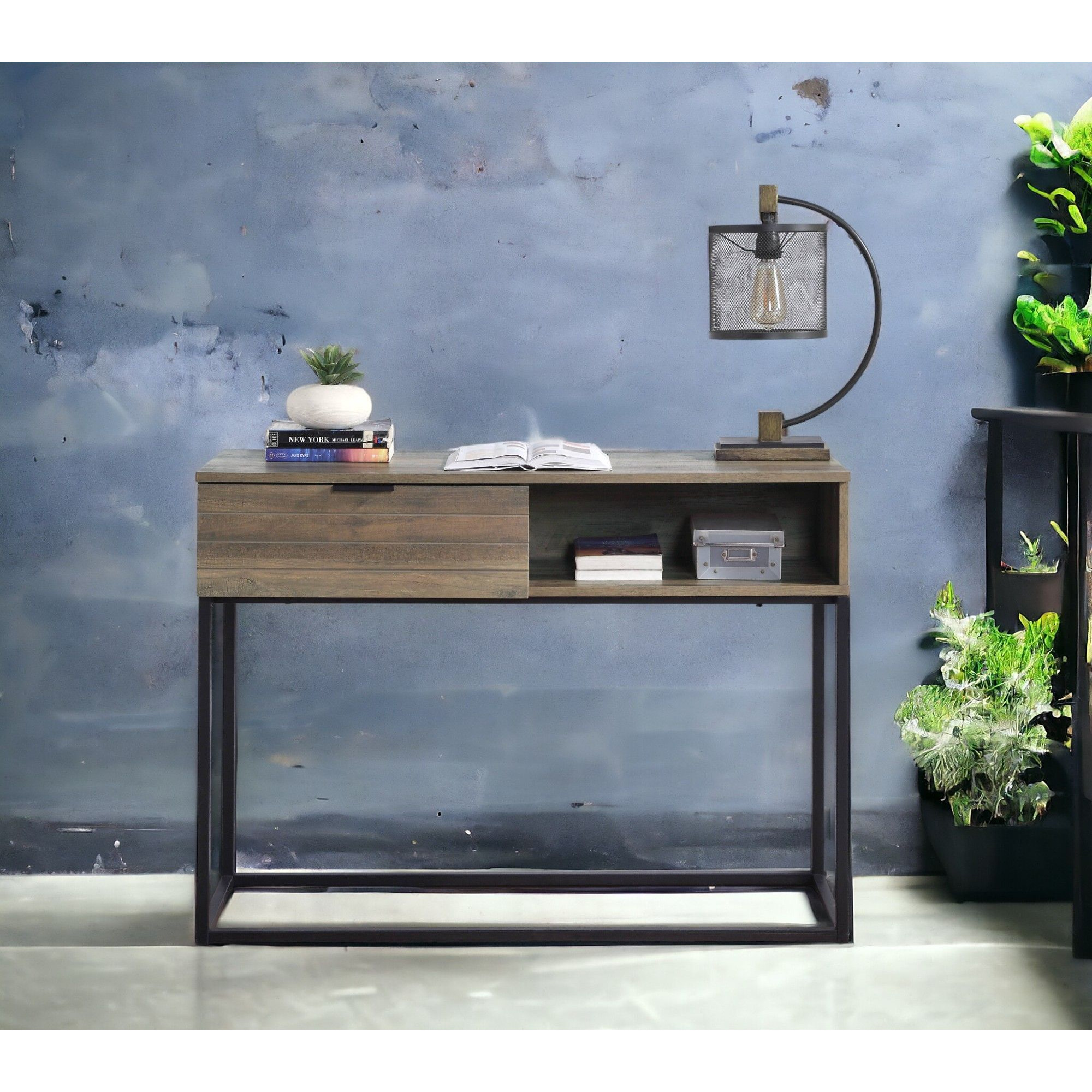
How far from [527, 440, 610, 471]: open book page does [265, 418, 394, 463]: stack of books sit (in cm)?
35

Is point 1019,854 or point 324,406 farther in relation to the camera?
point 1019,854

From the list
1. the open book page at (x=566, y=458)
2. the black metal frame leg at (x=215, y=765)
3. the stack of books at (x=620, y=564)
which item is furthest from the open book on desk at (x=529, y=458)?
the black metal frame leg at (x=215, y=765)

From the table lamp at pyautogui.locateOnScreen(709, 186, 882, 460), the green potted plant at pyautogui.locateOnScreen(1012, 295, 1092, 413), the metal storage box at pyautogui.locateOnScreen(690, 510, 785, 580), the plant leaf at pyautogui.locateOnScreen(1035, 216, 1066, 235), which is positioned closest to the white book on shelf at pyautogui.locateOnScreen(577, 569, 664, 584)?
the metal storage box at pyautogui.locateOnScreen(690, 510, 785, 580)

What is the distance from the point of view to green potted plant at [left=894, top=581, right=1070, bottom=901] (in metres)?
2.79

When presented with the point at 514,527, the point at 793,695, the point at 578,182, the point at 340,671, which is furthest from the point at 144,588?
the point at 793,695

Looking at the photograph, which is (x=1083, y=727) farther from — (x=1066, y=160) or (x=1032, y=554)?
(x=1066, y=160)

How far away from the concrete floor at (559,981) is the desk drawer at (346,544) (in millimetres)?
820

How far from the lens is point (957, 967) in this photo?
2.59m

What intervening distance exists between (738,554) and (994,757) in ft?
2.67

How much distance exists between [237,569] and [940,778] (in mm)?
1720

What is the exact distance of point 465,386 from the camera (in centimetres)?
299

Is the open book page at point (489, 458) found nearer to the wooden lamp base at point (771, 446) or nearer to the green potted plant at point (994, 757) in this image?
the wooden lamp base at point (771, 446)

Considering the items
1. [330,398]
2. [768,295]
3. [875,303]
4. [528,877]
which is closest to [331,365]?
[330,398]

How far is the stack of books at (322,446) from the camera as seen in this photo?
2.61m
